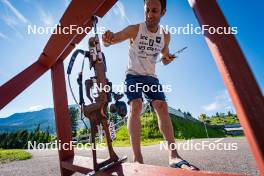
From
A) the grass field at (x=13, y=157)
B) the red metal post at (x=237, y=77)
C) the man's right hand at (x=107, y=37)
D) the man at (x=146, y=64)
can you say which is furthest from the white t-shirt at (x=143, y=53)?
the grass field at (x=13, y=157)

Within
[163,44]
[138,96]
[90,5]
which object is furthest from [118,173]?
[163,44]

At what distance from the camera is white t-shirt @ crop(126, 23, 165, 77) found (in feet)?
8.35

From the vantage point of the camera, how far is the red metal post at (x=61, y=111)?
9.11 feet

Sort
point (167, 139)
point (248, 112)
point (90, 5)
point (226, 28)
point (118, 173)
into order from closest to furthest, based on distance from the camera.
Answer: point (248, 112), point (226, 28), point (118, 173), point (90, 5), point (167, 139)

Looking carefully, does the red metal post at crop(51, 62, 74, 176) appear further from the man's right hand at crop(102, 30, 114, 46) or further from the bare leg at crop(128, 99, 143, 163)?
the man's right hand at crop(102, 30, 114, 46)

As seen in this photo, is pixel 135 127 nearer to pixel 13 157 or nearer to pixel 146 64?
pixel 146 64

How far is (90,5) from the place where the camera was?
1.86 meters

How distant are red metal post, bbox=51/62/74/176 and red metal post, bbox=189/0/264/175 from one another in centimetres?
231

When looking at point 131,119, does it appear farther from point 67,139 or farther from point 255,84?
point 255,84

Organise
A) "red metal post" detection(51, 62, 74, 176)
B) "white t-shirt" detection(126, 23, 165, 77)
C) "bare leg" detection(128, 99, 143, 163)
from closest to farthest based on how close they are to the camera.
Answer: "bare leg" detection(128, 99, 143, 163), "white t-shirt" detection(126, 23, 165, 77), "red metal post" detection(51, 62, 74, 176)

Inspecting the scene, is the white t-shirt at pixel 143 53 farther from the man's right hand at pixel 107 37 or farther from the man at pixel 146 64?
the man's right hand at pixel 107 37

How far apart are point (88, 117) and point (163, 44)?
4.72 ft

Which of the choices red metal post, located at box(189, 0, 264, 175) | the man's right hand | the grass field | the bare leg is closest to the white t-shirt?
the bare leg

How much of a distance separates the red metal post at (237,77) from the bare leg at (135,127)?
151cm
